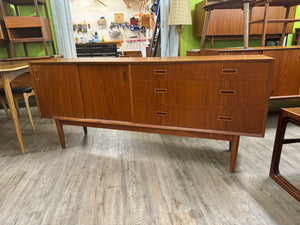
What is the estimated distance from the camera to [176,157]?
67.4 inches

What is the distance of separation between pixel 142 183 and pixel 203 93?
787mm

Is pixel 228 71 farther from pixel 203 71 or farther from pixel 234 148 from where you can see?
pixel 234 148

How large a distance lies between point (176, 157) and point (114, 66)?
3.14ft

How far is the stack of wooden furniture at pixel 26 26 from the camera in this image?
8.96 ft

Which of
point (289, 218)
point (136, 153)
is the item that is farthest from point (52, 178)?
point (289, 218)

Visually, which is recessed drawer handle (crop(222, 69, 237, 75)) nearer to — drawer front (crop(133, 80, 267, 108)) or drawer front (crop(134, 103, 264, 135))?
drawer front (crop(133, 80, 267, 108))

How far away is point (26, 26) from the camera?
277 cm

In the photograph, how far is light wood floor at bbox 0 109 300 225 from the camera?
43.5 inches

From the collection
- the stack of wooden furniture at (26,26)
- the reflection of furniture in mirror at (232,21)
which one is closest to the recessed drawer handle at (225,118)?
the reflection of furniture in mirror at (232,21)

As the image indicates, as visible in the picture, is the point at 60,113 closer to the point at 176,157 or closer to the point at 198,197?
the point at 176,157

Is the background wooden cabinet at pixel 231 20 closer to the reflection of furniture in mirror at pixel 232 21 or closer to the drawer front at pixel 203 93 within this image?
the reflection of furniture in mirror at pixel 232 21

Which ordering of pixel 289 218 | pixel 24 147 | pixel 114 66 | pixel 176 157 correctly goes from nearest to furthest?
1. pixel 289 218
2. pixel 114 66
3. pixel 176 157
4. pixel 24 147

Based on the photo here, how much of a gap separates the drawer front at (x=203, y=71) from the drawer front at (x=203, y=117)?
0.21m

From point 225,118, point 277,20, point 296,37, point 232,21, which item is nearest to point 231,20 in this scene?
point 232,21
